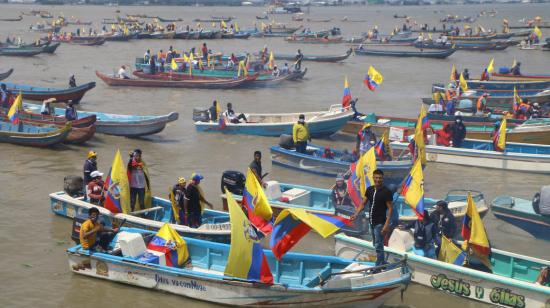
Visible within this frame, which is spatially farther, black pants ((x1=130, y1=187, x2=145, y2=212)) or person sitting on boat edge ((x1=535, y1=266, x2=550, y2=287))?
black pants ((x1=130, y1=187, x2=145, y2=212))

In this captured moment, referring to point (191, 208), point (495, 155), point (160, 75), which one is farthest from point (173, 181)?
point (160, 75)

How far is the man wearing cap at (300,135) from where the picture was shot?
19.5 m

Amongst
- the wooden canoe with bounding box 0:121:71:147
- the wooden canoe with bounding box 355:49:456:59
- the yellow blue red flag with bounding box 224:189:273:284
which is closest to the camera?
the yellow blue red flag with bounding box 224:189:273:284

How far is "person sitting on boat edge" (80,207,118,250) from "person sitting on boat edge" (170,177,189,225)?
1493mm

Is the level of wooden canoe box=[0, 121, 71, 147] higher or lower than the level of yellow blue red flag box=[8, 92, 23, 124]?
lower

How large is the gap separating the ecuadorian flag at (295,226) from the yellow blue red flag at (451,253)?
247cm

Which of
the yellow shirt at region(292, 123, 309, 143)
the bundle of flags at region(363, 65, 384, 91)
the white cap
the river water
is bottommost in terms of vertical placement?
the river water

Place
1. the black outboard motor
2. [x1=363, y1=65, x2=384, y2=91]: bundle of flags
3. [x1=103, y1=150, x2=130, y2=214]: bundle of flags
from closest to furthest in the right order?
[x1=103, y1=150, x2=130, y2=214]: bundle of flags < the black outboard motor < [x1=363, y1=65, x2=384, y2=91]: bundle of flags

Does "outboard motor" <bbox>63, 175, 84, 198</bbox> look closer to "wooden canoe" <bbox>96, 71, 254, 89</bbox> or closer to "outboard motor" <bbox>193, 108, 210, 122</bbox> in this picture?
"outboard motor" <bbox>193, 108, 210, 122</bbox>

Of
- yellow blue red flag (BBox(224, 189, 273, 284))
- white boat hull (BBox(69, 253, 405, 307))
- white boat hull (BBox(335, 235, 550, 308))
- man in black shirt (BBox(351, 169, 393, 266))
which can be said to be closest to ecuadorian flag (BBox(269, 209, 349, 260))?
yellow blue red flag (BBox(224, 189, 273, 284))

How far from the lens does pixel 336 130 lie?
23.7 meters

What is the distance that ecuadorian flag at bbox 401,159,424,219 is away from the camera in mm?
12555

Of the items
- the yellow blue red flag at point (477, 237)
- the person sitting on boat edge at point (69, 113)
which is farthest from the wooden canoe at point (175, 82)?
the yellow blue red flag at point (477, 237)

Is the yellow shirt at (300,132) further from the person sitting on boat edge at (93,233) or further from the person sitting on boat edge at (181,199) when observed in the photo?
the person sitting on boat edge at (93,233)
